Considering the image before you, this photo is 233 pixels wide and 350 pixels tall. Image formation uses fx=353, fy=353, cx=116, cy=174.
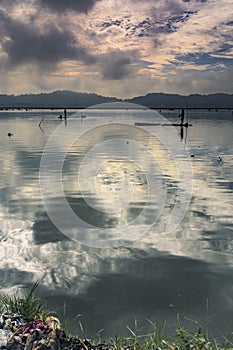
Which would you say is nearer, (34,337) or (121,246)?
(34,337)

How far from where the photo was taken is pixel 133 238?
17031 mm

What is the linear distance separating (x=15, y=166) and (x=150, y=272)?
91.6ft

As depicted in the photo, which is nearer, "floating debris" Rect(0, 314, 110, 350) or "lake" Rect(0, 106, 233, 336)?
"floating debris" Rect(0, 314, 110, 350)

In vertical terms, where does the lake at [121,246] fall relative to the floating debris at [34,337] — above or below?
below

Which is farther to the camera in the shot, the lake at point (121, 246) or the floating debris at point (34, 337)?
the lake at point (121, 246)

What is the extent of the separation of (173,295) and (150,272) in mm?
1701

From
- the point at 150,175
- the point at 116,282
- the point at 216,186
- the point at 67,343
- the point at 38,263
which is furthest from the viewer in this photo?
the point at 150,175

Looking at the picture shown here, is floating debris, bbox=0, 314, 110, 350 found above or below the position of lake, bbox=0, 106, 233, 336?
above

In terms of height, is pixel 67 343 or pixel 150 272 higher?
pixel 67 343

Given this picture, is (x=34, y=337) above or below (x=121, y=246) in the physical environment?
above

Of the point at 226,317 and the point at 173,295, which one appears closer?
the point at 226,317

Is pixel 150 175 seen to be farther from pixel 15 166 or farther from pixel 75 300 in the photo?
pixel 75 300

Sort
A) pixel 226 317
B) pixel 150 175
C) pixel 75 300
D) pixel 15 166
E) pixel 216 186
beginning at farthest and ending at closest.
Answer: pixel 15 166 → pixel 150 175 → pixel 216 186 → pixel 75 300 → pixel 226 317

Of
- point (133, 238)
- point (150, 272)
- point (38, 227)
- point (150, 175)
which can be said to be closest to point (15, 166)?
point (150, 175)
